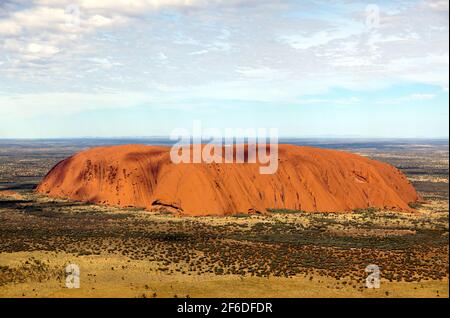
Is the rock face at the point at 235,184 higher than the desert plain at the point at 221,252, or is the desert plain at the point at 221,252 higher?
the rock face at the point at 235,184

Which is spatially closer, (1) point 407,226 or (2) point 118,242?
(2) point 118,242

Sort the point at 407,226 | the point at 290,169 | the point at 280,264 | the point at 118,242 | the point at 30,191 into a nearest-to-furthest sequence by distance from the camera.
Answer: the point at 280,264 → the point at 118,242 → the point at 407,226 → the point at 290,169 → the point at 30,191

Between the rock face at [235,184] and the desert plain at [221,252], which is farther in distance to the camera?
the rock face at [235,184]

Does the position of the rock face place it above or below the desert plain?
above

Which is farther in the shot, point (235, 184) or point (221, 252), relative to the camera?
point (235, 184)

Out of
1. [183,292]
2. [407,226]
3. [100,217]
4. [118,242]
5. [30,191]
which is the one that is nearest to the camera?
[183,292]

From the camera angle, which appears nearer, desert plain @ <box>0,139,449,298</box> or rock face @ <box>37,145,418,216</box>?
→ desert plain @ <box>0,139,449,298</box>
